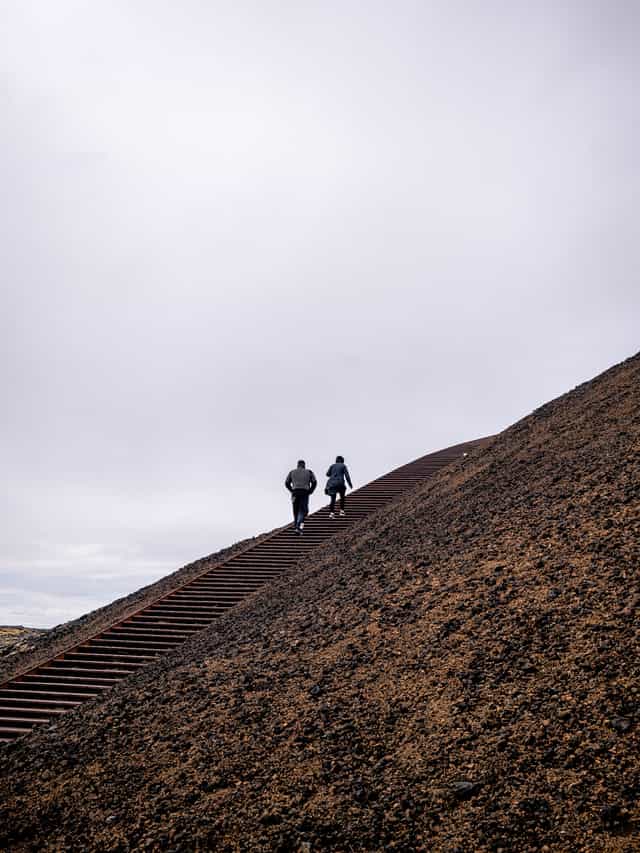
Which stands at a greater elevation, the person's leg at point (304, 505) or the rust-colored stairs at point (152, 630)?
the person's leg at point (304, 505)

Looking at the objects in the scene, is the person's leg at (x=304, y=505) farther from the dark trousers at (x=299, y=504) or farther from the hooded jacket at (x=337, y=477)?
the hooded jacket at (x=337, y=477)

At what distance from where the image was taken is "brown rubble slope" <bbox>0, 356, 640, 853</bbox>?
465cm

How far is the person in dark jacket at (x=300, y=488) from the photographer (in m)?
15.3

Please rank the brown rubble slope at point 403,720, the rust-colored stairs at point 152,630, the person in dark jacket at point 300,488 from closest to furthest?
the brown rubble slope at point 403,720 → the rust-colored stairs at point 152,630 → the person in dark jacket at point 300,488

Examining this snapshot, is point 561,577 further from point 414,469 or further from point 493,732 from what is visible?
point 414,469

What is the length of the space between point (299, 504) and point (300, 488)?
53cm

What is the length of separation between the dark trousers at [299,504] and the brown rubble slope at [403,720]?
5070 mm

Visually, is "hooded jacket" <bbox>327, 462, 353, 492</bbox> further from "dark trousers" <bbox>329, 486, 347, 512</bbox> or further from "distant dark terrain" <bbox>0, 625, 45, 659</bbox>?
"distant dark terrain" <bbox>0, 625, 45, 659</bbox>

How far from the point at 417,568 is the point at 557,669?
386cm

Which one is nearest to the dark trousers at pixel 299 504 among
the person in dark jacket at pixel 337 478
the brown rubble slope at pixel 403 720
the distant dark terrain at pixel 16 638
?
the person in dark jacket at pixel 337 478

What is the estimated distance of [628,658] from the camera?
18.5 feet

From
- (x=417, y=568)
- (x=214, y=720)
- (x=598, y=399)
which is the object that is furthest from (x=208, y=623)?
(x=598, y=399)

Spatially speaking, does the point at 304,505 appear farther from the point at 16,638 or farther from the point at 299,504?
the point at 16,638

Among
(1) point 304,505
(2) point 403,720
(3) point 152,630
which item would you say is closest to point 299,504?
(1) point 304,505
